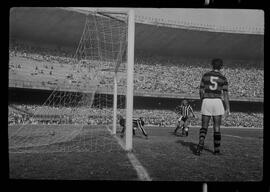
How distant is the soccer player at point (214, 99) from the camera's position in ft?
15.6

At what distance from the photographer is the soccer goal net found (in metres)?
5.26

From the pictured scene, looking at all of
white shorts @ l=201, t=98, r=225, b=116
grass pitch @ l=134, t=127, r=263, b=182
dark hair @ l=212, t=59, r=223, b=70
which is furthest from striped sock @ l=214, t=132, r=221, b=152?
dark hair @ l=212, t=59, r=223, b=70

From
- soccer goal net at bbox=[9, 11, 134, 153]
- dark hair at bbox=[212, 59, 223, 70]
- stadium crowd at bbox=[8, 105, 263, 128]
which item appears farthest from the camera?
stadium crowd at bbox=[8, 105, 263, 128]

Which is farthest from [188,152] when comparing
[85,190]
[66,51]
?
[66,51]

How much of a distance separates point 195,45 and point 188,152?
15.2 m

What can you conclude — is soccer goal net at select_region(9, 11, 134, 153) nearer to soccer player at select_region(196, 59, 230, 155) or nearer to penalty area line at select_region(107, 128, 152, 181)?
penalty area line at select_region(107, 128, 152, 181)

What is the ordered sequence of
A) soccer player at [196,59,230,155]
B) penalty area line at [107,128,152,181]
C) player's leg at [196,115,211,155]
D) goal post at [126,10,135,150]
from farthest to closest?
goal post at [126,10,135,150], soccer player at [196,59,230,155], player's leg at [196,115,211,155], penalty area line at [107,128,152,181]

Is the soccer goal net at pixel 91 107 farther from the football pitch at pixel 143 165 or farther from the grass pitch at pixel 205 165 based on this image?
the grass pitch at pixel 205 165

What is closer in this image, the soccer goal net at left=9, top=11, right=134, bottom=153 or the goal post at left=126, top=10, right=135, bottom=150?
the goal post at left=126, top=10, right=135, bottom=150

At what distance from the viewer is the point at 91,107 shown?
10.6m

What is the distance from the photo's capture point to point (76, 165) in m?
4.21

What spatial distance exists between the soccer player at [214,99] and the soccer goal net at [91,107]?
121 cm

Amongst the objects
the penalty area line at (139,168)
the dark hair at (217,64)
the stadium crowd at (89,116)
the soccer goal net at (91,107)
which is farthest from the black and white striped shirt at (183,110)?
the penalty area line at (139,168)
